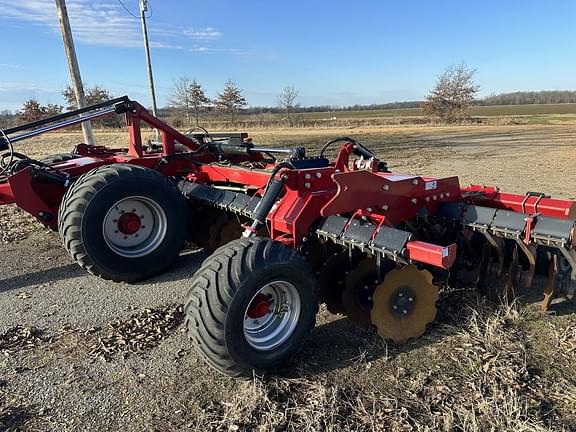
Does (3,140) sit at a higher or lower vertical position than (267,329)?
higher

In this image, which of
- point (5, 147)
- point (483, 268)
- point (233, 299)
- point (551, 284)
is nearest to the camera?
point (233, 299)

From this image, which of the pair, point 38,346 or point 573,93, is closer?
point 38,346

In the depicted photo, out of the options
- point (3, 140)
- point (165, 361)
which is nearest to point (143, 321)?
point (165, 361)

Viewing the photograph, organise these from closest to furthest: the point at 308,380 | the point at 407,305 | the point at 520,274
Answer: the point at 308,380
the point at 407,305
the point at 520,274

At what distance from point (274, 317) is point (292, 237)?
2.05 ft

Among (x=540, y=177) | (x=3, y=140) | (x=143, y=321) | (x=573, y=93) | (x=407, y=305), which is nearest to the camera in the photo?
(x=407, y=305)

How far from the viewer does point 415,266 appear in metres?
3.45

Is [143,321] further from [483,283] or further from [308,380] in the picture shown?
[483,283]

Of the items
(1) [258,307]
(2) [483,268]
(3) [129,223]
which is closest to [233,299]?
(1) [258,307]

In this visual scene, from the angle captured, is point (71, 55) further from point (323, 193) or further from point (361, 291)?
point (361, 291)

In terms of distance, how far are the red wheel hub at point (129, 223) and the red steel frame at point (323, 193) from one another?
2.99ft

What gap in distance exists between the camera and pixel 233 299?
8.83 ft

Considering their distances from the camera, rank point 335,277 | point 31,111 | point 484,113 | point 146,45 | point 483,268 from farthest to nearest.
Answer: point 484,113 < point 31,111 < point 146,45 < point 483,268 < point 335,277

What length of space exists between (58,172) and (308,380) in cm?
351
